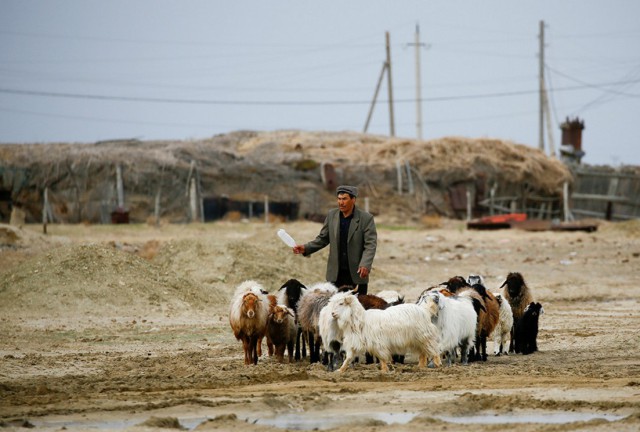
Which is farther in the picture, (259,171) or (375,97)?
(375,97)

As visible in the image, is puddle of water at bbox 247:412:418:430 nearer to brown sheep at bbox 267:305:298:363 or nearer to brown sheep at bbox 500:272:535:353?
brown sheep at bbox 267:305:298:363

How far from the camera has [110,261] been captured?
882 inches

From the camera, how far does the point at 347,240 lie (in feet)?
47.3

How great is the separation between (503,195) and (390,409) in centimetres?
4185

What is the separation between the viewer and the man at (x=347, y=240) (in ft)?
47.2

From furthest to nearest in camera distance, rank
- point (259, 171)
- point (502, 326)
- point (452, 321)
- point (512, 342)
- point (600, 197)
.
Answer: point (600, 197), point (259, 171), point (512, 342), point (502, 326), point (452, 321)

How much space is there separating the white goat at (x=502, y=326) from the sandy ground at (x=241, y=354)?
22.3 inches

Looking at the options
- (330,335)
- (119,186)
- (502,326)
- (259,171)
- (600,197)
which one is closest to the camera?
(330,335)

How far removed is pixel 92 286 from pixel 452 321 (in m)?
9.92

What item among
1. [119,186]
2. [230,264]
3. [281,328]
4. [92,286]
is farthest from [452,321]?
[119,186]

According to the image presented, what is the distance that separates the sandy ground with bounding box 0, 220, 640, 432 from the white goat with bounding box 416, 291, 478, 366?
0.43m

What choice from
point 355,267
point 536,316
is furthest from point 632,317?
point 355,267

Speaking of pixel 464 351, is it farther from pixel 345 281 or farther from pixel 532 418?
pixel 532 418

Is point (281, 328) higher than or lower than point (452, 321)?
lower
